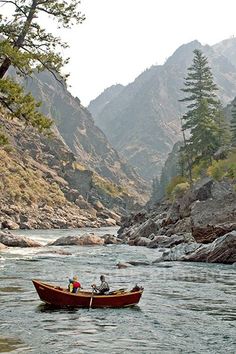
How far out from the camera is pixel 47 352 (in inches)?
566

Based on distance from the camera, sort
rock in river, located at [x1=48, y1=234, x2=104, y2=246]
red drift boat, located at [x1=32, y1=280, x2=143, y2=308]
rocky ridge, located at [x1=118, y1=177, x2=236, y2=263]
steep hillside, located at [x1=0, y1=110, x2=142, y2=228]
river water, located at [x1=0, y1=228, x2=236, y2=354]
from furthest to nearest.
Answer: steep hillside, located at [x1=0, y1=110, x2=142, y2=228], rock in river, located at [x1=48, y1=234, x2=104, y2=246], rocky ridge, located at [x1=118, y1=177, x2=236, y2=263], red drift boat, located at [x1=32, y1=280, x2=143, y2=308], river water, located at [x1=0, y1=228, x2=236, y2=354]

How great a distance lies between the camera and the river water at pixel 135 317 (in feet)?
50.8

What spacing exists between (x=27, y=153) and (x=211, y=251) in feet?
408

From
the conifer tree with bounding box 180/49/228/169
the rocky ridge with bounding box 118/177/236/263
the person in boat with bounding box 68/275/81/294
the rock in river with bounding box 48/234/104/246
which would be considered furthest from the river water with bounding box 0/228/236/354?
the conifer tree with bounding box 180/49/228/169

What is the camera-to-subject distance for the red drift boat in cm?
2111

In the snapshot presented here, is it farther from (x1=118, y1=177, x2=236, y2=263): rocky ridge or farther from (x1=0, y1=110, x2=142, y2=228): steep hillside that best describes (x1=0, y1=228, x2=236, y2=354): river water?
(x1=0, y1=110, x2=142, y2=228): steep hillside

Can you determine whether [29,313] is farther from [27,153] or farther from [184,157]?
[27,153]

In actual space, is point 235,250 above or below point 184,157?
below

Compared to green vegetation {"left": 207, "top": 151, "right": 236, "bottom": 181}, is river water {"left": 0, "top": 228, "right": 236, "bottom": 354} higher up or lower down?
lower down

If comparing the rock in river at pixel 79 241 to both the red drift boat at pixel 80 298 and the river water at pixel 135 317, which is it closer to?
the river water at pixel 135 317

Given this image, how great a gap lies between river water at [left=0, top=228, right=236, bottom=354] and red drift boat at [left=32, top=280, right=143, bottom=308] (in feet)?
1.17

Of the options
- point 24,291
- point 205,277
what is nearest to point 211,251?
point 205,277

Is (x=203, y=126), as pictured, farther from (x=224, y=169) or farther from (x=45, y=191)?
(x=45, y=191)

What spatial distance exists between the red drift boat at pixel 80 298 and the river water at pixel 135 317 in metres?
0.36
